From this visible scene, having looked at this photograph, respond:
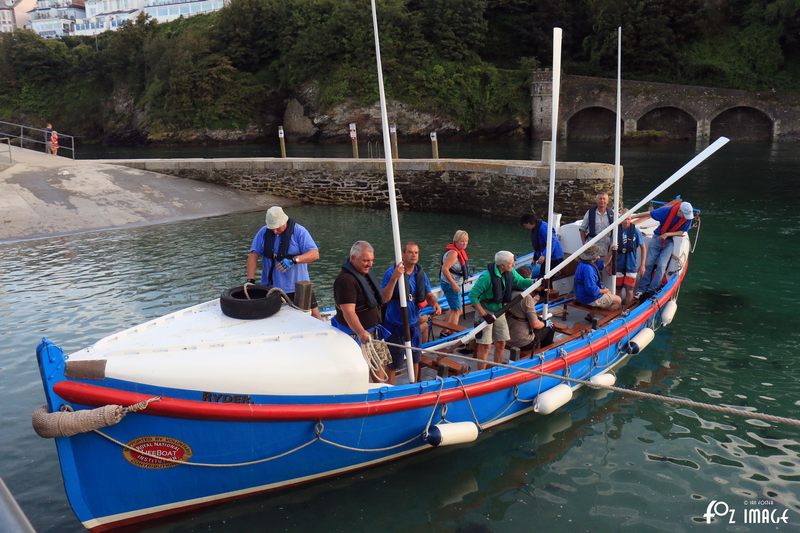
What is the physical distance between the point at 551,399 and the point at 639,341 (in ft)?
7.86

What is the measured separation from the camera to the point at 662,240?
434 inches

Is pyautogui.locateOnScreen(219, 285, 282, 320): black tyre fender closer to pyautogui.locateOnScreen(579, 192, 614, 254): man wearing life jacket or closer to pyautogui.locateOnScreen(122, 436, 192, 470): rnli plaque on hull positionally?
pyautogui.locateOnScreen(122, 436, 192, 470): rnli plaque on hull

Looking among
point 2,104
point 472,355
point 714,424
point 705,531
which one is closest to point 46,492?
point 472,355

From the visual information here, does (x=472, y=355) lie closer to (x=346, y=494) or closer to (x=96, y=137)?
(x=346, y=494)

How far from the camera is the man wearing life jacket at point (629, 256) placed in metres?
10.2

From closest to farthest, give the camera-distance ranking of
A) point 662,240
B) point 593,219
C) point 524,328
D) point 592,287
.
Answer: point 524,328, point 592,287, point 593,219, point 662,240

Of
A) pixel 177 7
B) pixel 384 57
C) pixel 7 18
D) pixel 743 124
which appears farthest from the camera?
pixel 7 18

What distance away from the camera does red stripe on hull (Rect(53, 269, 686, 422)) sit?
5250mm

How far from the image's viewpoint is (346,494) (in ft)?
21.6

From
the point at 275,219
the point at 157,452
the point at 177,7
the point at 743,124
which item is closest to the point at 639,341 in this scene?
the point at 275,219

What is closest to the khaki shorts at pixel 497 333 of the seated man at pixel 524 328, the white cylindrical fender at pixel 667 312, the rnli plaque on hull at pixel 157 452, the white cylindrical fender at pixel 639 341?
the seated man at pixel 524 328

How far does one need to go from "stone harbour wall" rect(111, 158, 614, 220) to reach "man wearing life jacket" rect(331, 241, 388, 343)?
1413cm

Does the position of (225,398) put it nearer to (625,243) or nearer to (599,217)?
(625,243)

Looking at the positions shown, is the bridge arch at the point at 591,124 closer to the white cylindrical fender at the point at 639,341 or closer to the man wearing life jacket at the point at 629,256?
the man wearing life jacket at the point at 629,256
